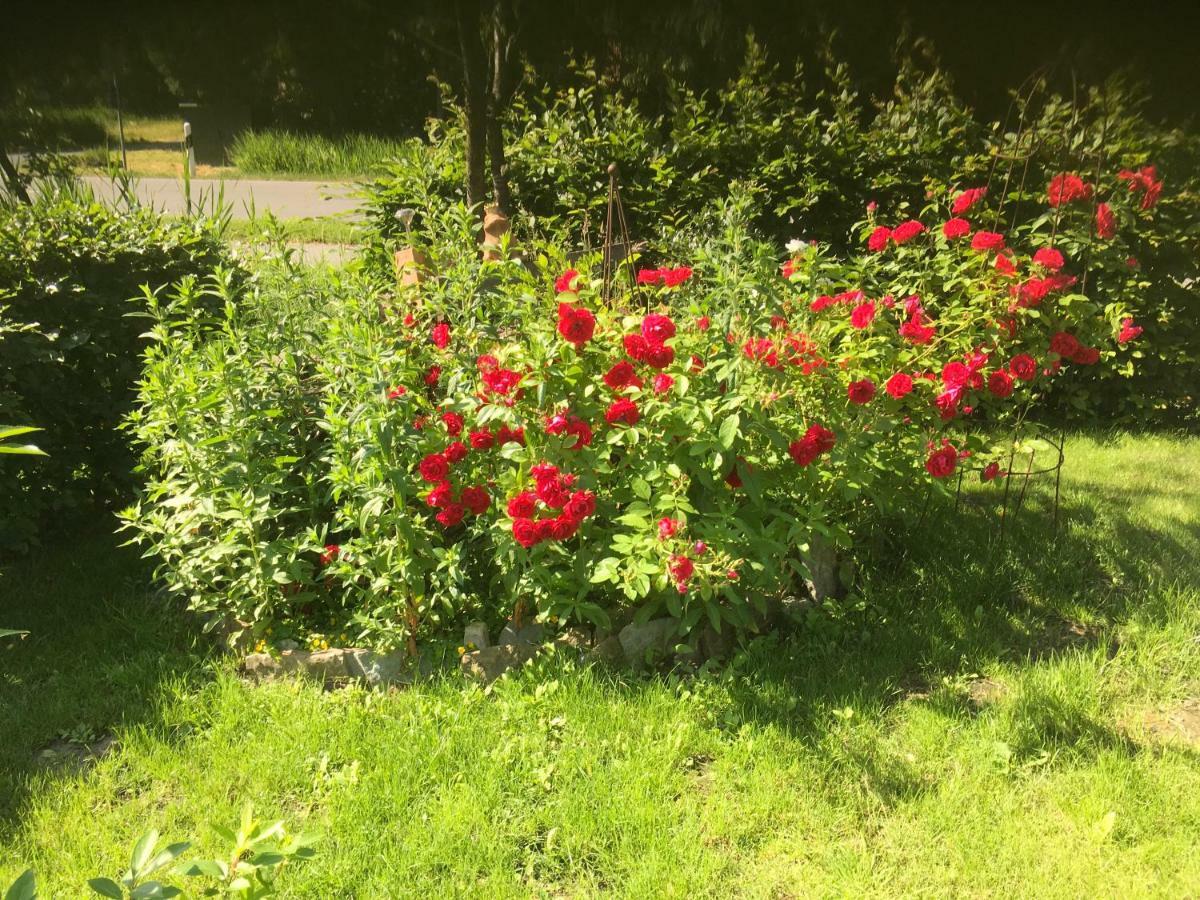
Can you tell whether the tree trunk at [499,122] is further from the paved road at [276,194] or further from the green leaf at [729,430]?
the paved road at [276,194]

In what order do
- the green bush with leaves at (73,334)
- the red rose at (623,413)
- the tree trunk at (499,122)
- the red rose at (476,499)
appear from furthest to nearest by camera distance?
1. the tree trunk at (499,122)
2. the green bush with leaves at (73,334)
3. the red rose at (476,499)
4. the red rose at (623,413)

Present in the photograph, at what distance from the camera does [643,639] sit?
271 cm

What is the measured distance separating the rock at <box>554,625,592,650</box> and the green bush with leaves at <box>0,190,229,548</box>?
1.82m

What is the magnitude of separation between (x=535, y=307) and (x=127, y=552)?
2.07 meters

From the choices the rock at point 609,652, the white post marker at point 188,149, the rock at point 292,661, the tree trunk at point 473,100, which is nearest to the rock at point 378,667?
the rock at point 292,661

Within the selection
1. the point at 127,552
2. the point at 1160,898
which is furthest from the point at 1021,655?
the point at 127,552

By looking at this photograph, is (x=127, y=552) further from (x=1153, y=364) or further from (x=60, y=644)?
(x=1153, y=364)

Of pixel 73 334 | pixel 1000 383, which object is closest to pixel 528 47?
pixel 73 334

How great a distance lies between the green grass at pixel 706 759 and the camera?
2.02m

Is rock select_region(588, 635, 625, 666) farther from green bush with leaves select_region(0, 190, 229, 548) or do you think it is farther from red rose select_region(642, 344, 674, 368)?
green bush with leaves select_region(0, 190, 229, 548)

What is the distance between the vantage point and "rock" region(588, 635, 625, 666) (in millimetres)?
2693

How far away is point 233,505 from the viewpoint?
2615mm

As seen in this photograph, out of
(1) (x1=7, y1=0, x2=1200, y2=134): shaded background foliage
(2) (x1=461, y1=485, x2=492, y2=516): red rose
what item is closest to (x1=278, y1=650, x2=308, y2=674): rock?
(2) (x1=461, y1=485, x2=492, y2=516): red rose

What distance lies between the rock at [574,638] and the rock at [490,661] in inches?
3.8
